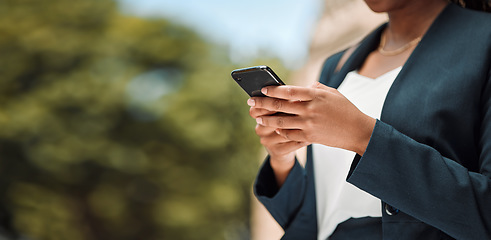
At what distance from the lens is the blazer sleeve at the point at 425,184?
581 millimetres

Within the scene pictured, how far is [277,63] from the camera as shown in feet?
31.6

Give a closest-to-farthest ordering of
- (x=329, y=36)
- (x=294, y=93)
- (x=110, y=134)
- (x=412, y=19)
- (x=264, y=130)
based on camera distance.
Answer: (x=294, y=93) < (x=264, y=130) < (x=412, y=19) < (x=329, y=36) < (x=110, y=134)

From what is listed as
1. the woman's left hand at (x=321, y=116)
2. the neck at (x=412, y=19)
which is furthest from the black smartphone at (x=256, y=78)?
the neck at (x=412, y=19)

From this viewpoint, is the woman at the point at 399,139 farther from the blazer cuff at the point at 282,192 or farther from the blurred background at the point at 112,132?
the blurred background at the point at 112,132

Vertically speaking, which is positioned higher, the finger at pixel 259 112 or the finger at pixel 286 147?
the finger at pixel 259 112

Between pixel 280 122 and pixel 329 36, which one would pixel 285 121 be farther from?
pixel 329 36

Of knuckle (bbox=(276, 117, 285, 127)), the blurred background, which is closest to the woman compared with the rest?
knuckle (bbox=(276, 117, 285, 127))

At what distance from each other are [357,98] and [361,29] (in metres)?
1.28

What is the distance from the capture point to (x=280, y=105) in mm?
593

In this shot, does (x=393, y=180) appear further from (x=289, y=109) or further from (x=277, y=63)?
(x=277, y=63)

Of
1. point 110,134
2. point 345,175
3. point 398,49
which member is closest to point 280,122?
point 345,175

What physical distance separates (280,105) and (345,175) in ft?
Result: 0.80

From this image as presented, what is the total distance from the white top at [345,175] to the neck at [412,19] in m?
0.09

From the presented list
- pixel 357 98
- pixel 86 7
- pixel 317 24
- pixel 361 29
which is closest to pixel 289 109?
pixel 357 98
